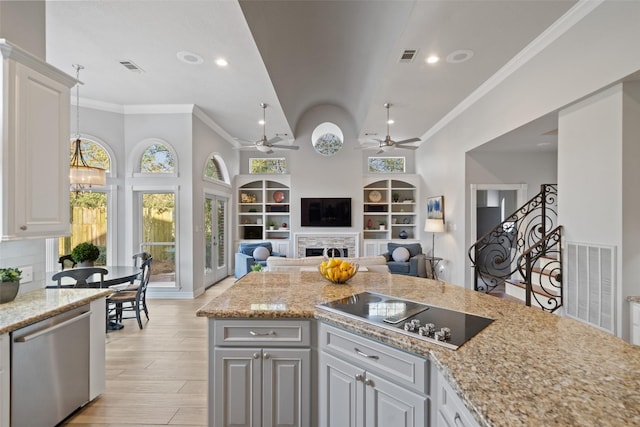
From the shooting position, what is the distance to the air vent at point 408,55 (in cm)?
371

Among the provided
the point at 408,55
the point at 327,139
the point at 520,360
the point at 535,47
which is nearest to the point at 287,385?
the point at 520,360

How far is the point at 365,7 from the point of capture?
4.20 metres

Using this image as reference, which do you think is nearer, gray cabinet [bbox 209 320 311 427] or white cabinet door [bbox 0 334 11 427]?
white cabinet door [bbox 0 334 11 427]

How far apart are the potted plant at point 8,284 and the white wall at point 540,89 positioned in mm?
4834

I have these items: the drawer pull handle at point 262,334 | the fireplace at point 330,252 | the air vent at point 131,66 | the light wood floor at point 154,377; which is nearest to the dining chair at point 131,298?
the light wood floor at point 154,377

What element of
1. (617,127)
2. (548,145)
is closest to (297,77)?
(548,145)

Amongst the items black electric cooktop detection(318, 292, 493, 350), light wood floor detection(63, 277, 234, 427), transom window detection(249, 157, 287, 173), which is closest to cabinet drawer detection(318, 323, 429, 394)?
black electric cooktop detection(318, 292, 493, 350)

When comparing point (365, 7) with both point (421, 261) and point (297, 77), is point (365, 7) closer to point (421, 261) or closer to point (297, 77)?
point (297, 77)

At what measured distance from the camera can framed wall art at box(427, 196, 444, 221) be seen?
657 centimetres

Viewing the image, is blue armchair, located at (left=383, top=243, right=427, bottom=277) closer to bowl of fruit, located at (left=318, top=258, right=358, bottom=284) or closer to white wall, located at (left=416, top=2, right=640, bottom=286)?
white wall, located at (left=416, top=2, right=640, bottom=286)

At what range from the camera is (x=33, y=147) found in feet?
7.13

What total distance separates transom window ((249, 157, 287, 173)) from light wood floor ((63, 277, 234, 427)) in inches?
206

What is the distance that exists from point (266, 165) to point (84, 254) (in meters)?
5.65

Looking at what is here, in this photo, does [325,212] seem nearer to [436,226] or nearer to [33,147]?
[436,226]
